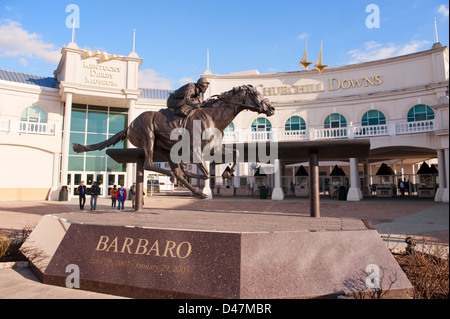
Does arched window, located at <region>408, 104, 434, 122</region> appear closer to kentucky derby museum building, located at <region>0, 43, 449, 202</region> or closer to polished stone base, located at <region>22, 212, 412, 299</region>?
kentucky derby museum building, located at <region>0, 43, 449, 202</region>

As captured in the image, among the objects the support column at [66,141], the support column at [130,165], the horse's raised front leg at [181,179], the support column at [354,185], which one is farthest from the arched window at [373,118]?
the support column at [66,141]

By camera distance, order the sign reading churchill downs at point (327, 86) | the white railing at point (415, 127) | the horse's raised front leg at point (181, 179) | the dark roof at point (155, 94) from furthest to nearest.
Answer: the dark roof at point (155, 94) → the sign reading churchill downs at point (327, 86) → the white railing at point (415, 127) → the horse's raised front leg at point (181, 179)

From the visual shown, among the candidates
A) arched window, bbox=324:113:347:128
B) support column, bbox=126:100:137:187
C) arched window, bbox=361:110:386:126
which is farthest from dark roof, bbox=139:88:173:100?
arched window, bbox=361:110:386:126

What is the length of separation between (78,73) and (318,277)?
28143mm

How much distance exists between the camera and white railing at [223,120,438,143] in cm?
2233

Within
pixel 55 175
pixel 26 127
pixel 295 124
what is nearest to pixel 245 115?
pixel 295 124

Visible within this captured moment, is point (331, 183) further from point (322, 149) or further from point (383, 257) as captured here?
point (383, 257)

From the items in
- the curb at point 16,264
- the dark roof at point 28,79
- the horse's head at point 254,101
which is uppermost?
the dark roof at point 28,79

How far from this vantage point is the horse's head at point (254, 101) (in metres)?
6.01

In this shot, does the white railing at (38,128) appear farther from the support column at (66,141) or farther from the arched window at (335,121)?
the arched window at (335,121)

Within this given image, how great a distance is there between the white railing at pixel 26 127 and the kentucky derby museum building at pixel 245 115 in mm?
79

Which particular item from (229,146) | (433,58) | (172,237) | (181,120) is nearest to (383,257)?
(172,237)

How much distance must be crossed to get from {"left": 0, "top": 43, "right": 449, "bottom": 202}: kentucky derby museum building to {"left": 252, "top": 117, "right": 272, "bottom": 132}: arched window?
0.32ft
